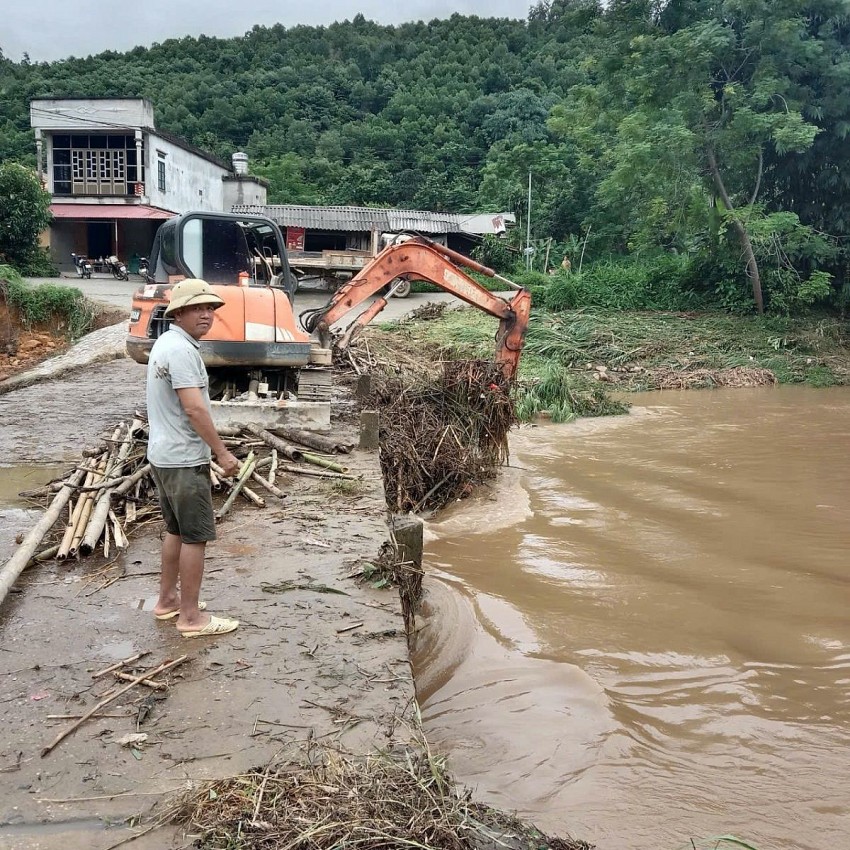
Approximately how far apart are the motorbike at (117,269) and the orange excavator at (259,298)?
75.1ft

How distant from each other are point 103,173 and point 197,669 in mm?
33918

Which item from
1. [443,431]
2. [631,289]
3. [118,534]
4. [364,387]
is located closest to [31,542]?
[118,534]

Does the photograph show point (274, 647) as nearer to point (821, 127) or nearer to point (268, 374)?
point (268, 374)

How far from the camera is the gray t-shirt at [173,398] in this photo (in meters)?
3.81

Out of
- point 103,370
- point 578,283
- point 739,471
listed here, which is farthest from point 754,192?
point 103,370

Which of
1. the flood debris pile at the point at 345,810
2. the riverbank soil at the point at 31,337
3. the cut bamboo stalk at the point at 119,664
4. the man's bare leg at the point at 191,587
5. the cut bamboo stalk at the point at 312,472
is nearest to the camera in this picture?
the flood debris pile at the point at 345,810

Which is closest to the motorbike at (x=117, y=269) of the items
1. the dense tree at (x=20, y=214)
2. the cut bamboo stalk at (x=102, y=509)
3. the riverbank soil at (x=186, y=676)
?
the dense tree at (x=20, y=214)

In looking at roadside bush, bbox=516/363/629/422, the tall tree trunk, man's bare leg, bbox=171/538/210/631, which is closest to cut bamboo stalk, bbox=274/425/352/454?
man's bare leg, bbox=171/538/210/631

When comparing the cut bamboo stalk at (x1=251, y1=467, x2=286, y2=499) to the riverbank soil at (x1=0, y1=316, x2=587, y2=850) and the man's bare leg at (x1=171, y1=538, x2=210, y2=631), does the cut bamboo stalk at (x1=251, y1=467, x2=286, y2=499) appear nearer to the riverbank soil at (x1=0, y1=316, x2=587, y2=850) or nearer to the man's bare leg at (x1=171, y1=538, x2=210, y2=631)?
the riverbank soil at (x1=0, y1=316, x2=587, y2=850)

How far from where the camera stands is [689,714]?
4523 millimetres

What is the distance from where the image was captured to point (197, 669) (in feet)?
11.8

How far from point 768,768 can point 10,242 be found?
3047 cm

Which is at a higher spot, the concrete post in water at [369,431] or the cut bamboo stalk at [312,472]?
the concrete post in water at [369,431]

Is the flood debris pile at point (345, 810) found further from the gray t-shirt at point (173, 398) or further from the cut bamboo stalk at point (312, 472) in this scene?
the cut bamboo stalk at point (312, 472)
